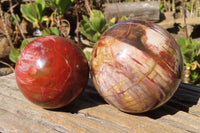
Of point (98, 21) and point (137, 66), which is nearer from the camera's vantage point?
point (137, 66)

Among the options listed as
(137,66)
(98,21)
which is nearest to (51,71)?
(137,66)

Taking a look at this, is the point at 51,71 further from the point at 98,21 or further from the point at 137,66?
the point at 98,21

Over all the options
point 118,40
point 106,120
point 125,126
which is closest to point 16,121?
point 106,120

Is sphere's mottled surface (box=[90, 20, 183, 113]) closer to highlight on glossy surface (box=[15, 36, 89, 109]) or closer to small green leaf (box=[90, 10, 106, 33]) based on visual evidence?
highlight on glossy surface (box=[15, 36, 89, 109])

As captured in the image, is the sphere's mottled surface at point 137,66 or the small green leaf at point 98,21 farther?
the small green leaf at point 98,21

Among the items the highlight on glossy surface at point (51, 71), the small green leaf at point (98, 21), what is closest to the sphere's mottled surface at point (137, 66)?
the highlight on glossy surface at point (51, 71)

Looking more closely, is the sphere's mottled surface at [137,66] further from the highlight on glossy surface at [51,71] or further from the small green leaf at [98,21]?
the small green leaf at [98,21]
